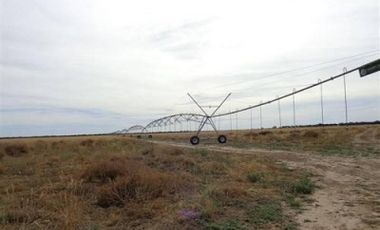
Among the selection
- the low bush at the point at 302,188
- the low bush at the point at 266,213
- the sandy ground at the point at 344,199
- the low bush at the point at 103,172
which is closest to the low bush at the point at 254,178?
the low bush at the point at 302,188

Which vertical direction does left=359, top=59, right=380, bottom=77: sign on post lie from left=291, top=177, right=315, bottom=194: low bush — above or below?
above

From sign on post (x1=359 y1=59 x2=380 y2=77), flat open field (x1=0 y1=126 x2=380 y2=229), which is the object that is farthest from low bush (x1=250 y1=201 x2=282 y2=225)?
sign on post (x1=359 y1=59 x2=380 y2=77)

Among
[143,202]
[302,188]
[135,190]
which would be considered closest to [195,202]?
[143,202]

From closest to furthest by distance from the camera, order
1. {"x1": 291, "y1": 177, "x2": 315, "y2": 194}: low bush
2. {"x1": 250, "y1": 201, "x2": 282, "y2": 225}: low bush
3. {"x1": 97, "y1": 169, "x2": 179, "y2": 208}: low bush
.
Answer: {"x1": 250, "y1": 201, "x2": 282, "y2": 225}: low bush → {"x1": 97, "y1": 169, "x2": 179, "y2": 208}: low bush → {"x1": 291, "y1": 177, "x2": 315, "y2": 194}: low bush

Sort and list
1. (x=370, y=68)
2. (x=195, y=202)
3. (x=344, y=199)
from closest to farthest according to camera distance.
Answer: (x=370, y=68)
(x=195, y=202)
(x=344, y=199)

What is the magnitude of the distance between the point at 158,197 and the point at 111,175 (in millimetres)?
3846

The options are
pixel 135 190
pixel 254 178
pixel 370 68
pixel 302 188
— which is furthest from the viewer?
pixel 254 178

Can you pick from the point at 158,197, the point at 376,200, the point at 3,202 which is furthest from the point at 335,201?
the point at 3,202

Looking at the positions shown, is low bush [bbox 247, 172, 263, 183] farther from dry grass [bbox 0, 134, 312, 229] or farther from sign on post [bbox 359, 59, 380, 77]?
sign on post [bbox 359, 59, 380, 77]

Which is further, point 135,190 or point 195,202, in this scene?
point 135,190

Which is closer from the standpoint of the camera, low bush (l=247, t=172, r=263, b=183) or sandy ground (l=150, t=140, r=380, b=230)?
sandy ground (l=150, t=140, r=380, b=230)

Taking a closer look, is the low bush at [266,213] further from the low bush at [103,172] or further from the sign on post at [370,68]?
the low bush at [103,172]

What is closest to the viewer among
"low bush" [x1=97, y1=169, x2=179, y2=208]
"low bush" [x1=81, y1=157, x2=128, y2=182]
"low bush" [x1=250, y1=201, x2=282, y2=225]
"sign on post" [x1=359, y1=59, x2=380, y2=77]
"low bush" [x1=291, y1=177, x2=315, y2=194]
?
"sign on post" [x1=359, y1=59, x2=380, y2=77]

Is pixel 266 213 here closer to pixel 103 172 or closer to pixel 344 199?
pixel 344 199
